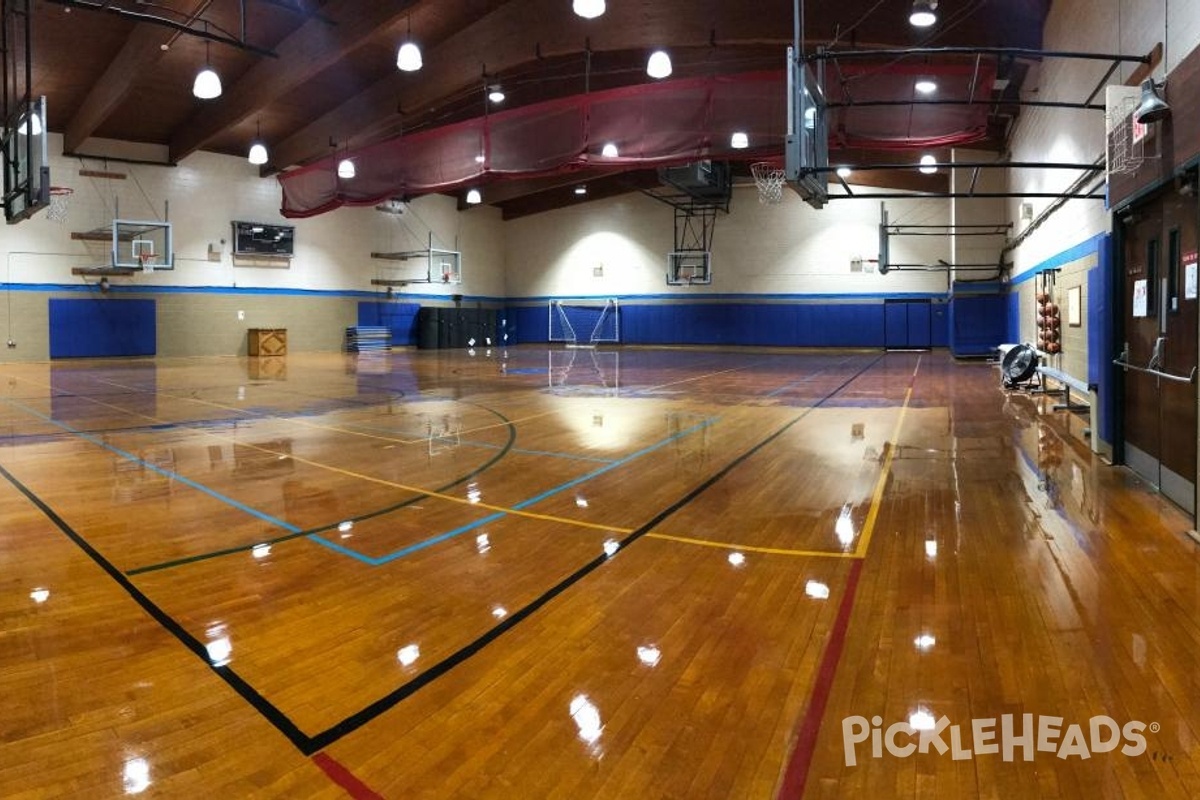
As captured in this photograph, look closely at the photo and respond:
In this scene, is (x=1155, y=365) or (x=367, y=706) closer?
(x=367, y=706)

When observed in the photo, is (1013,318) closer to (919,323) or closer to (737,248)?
(919,323)

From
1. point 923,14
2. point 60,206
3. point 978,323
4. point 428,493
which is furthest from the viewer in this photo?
point 978,323

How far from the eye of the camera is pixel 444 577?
372cm

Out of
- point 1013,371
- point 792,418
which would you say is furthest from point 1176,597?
point 1013,371

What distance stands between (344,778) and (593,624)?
127 cm

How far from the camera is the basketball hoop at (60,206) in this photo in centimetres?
2002

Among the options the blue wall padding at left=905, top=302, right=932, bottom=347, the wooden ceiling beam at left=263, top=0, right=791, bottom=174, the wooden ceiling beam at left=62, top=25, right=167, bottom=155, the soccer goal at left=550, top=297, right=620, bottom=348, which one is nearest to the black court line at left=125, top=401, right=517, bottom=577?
the wooden ceiling beam at left=263, top=0, right=791, bottom=174

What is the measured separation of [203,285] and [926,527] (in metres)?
23.9

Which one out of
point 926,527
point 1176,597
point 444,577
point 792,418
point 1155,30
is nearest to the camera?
point 1176,597

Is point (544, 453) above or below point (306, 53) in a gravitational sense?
below

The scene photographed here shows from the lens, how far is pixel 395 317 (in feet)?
94.1

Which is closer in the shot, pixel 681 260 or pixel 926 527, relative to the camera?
pixel 926 527

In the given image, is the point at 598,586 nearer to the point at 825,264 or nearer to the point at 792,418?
the point at 792,418

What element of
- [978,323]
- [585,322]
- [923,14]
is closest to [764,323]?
[585,322]
